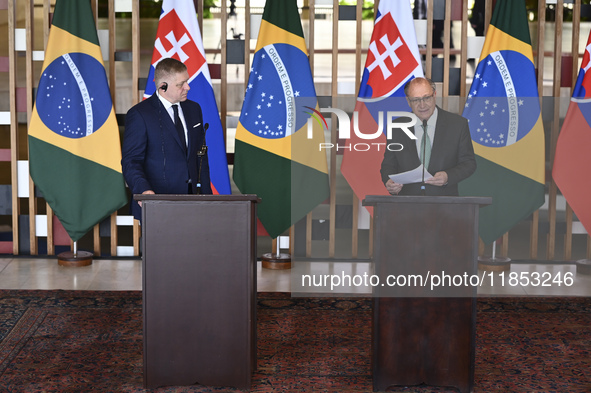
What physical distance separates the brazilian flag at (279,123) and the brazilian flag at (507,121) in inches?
49.7

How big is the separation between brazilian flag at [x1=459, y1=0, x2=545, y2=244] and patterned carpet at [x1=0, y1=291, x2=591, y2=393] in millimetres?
1014

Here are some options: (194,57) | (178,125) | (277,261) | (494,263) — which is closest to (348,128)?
(277,261)

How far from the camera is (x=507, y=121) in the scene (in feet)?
15.9

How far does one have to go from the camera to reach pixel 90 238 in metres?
6.34

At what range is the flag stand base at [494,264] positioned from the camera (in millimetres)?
4922

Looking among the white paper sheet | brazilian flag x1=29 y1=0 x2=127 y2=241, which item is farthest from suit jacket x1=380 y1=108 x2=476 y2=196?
brazilian flag x1=29 y1=0 x2=127 y2=241

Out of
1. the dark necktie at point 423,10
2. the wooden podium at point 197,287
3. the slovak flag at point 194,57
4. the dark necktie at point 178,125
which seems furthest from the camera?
the dark necktie at point 423,10

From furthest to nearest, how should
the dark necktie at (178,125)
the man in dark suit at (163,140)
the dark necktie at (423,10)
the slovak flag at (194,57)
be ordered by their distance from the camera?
1. the dark necktie at (423,10)
2. the slovak flag at (194,57)
3. the dark necktie at (178,125)
4. the man in dark suit at (163,140)

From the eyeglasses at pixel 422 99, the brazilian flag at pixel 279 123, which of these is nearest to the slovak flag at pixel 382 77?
the brazilian flag at pixel 279 123

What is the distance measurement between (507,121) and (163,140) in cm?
290

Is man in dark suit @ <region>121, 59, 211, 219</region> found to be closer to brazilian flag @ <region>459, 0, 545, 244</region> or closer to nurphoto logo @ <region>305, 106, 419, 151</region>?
nurphoto logo @ <region>305, 106, 419, 151</region>

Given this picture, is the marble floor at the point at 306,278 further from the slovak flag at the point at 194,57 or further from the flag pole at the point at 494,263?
the slovak flag at the point at 194,57

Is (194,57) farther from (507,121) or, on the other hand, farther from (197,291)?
(197,291)

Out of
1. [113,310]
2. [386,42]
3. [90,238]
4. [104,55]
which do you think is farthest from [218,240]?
[90,238]
